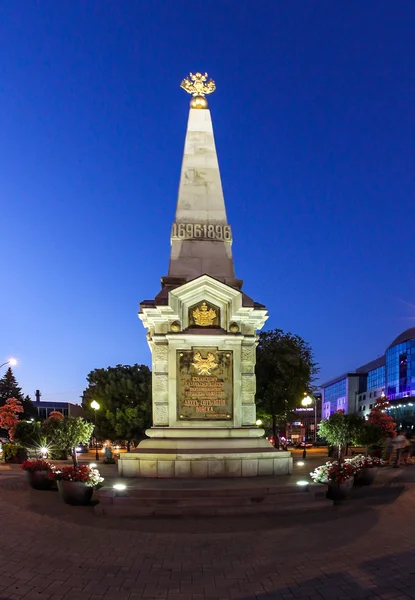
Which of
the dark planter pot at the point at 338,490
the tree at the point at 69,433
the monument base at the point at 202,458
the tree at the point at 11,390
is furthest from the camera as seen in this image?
the tree at the point at 11,390

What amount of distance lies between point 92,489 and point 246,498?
3731mm

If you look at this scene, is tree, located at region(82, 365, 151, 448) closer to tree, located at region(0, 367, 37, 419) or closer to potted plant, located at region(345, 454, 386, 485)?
potted plant, located at region(345, 454, 386, 485)

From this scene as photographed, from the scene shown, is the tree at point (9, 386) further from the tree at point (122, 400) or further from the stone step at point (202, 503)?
the stone step at point (202, 503)

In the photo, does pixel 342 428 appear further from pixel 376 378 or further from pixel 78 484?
pixel 376 378

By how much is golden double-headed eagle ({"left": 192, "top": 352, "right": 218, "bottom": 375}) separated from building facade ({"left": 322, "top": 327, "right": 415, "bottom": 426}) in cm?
7154

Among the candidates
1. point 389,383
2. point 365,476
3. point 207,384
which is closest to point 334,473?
point 365,476

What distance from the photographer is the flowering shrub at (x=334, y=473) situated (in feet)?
40.4

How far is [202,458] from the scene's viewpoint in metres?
13.7

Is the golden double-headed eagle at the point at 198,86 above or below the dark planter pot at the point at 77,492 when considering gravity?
above

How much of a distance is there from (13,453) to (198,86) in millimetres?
22976

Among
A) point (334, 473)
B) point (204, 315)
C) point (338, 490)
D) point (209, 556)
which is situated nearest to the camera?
point (209, 556)

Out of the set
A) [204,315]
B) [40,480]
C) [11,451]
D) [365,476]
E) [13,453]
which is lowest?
[13,453]

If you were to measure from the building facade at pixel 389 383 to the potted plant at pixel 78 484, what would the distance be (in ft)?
246

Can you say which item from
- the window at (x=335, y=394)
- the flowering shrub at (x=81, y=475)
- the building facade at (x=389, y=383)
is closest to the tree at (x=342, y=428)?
the flowering shrub at (x=81, y=475)
